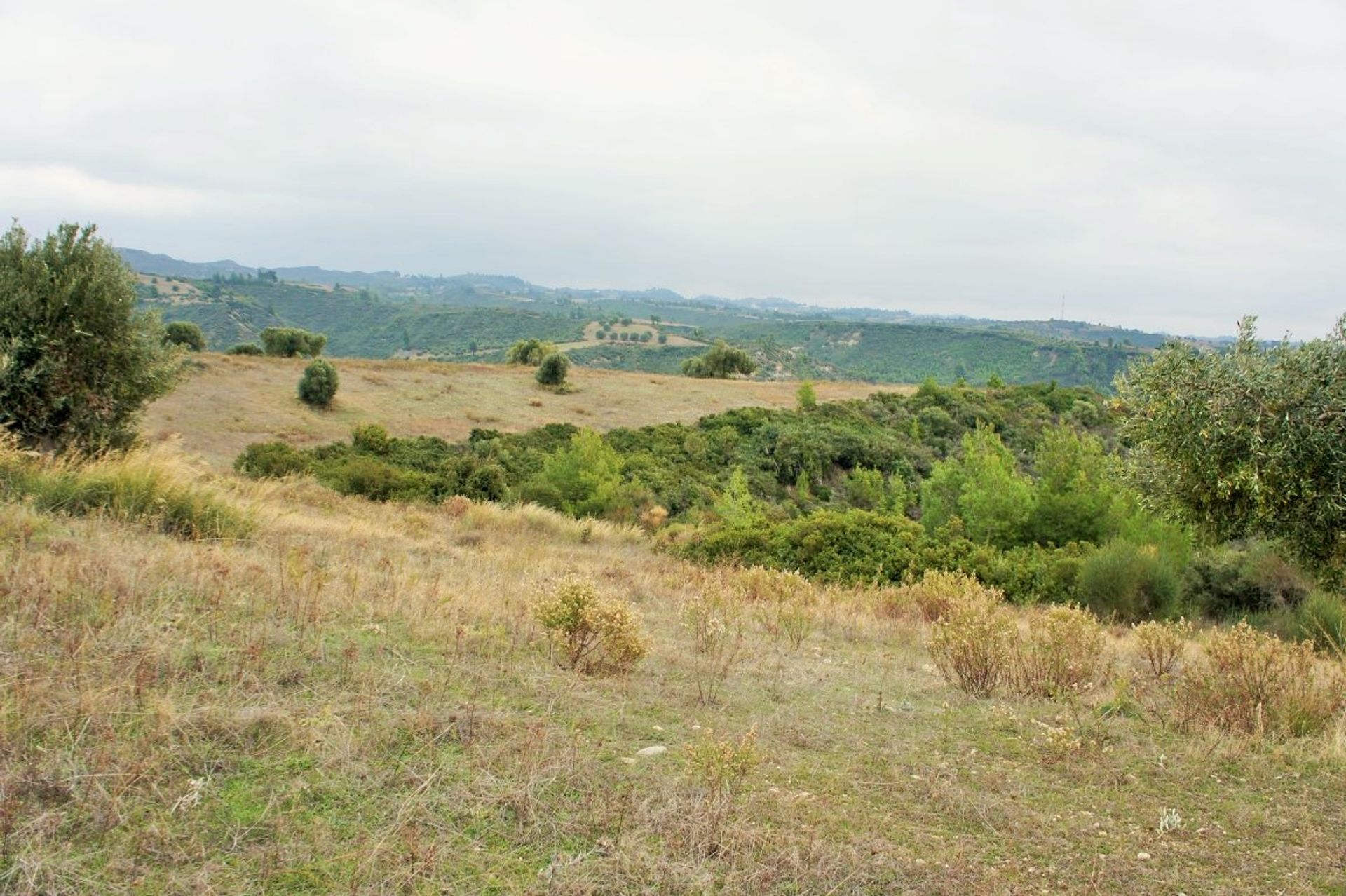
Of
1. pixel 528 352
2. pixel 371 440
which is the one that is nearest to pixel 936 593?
pixel 371 440

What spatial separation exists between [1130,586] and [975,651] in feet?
28.1

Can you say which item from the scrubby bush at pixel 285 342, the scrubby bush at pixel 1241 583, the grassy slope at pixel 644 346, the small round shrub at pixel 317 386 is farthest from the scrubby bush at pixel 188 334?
the scrubby bush at pixel 1241 583

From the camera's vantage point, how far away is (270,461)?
22531mm

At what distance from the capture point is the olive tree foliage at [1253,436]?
505 centimetres

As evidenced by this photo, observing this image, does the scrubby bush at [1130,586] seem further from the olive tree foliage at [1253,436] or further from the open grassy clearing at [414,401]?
the open grassy clearing at [414,401]

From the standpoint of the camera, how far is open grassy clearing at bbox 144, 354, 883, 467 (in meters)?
28.9

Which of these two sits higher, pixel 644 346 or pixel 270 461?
pixel 644 346

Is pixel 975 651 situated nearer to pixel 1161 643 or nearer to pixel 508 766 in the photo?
pixel 1161 643

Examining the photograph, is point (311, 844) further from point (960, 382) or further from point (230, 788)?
point (960, 382)

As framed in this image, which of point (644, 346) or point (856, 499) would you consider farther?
point (644, 346)

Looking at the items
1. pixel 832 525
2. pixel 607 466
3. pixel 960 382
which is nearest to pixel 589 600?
pixel 832 525

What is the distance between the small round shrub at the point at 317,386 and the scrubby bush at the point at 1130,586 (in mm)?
29852

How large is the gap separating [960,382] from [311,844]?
58.0 metres

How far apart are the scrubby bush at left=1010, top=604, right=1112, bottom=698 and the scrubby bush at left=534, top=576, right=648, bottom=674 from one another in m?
3.02
